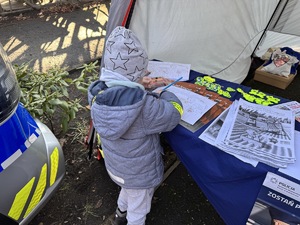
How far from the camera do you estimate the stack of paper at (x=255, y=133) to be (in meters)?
1.16

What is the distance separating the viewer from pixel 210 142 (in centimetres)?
126

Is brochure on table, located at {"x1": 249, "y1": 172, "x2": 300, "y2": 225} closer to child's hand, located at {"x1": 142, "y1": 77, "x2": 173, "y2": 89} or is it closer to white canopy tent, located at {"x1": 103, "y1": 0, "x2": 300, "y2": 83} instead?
child's hand, located at {"x1": 142, "y1": 77, "x2": 173, "y2": 89}

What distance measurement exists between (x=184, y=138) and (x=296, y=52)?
9.51 ft

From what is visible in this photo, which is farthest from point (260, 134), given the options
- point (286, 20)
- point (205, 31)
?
point (286, 20)

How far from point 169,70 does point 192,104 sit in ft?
1.52

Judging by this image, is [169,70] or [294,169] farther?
[169,70]

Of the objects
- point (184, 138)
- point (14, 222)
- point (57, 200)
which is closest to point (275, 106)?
point (184, 138)

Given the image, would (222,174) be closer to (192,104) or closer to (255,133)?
(255,133)

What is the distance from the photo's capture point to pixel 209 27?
2.61 m

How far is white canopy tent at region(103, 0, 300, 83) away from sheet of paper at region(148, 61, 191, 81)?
36 cm

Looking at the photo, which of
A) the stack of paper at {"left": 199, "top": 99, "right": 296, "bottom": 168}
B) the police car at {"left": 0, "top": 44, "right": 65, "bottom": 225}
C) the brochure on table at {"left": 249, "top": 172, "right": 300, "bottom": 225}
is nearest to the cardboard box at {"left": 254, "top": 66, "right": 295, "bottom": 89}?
the stack of paper at {"left": 199, "top": 99, "right": 296, "bottom": 168}

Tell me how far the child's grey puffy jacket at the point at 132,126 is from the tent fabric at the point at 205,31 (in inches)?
38.0

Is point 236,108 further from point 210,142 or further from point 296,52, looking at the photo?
point 296,52

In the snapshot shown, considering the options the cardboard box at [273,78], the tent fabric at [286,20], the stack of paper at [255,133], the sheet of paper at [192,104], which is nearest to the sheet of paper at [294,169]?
the stack of paper at [255,133]
